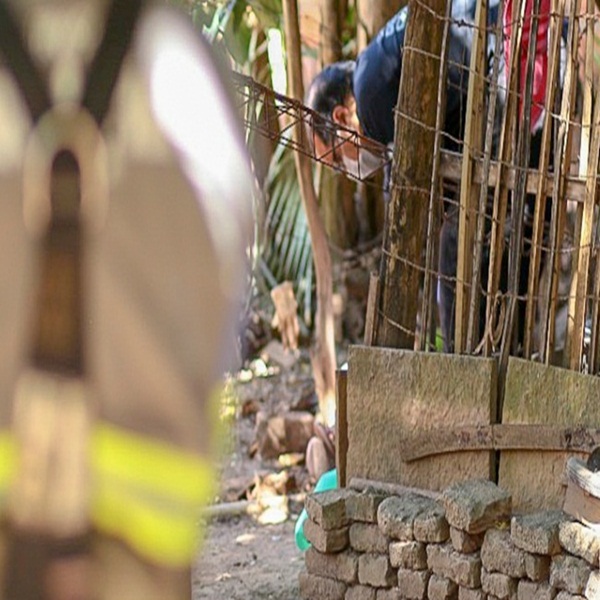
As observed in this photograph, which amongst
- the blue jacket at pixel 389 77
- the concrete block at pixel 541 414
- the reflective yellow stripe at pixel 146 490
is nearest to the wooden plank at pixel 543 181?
the concrete block at pixel 541 414

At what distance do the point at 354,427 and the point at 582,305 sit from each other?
2.65 ft

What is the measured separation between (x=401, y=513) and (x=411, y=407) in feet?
0.97

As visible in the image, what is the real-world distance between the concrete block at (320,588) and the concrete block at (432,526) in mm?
343

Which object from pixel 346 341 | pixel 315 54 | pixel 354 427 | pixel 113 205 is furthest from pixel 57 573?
pixel 346 341

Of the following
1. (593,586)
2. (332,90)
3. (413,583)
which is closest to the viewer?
(593,586)

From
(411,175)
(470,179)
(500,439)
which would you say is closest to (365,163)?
(411,175)

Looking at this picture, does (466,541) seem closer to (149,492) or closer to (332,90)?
(332,90)

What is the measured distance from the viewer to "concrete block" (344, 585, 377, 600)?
3.72 m

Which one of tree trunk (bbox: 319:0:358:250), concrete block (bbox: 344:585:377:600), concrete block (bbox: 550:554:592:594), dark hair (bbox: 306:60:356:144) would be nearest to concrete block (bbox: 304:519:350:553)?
concrete block (bbox: 344:585:377:600)

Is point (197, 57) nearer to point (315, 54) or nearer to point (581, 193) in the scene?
point (581, 193)

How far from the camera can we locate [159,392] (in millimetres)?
911

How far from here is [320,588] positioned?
151 inches

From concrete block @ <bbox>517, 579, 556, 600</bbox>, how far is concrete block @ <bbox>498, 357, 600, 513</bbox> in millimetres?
219

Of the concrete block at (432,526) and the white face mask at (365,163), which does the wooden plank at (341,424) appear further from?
the white face mask at (365,163)
